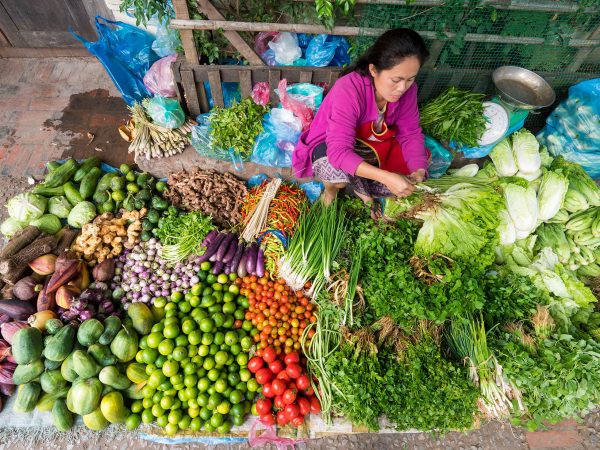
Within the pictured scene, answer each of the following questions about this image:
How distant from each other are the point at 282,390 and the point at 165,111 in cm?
297

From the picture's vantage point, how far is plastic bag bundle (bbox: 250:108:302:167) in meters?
3.52

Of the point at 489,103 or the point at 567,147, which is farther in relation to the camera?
the point at 567,147

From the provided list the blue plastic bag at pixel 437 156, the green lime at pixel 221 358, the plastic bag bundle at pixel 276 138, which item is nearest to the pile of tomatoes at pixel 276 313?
the green lime at pixel 221 358

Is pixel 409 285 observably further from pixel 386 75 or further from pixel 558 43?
pixel 558 43

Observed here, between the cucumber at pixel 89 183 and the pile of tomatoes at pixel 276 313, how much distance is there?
1.87 meters

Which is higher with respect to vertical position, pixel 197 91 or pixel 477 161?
pixel 197 91

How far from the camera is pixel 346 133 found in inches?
104

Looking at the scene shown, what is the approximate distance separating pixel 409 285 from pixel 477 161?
2.24 metres

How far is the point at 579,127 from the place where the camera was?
3.63 meters

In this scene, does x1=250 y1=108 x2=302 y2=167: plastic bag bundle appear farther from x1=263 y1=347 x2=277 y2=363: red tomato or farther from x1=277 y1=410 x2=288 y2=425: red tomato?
x1=277 y1=410 x2=288 y2=425: red tomato

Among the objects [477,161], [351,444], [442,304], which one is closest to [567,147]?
[477,161]

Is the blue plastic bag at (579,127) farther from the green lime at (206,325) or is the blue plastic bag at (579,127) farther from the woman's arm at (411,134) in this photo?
the green lime at (206,325)

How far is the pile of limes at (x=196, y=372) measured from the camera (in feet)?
8.12

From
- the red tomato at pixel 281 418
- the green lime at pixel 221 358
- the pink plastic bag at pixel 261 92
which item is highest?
the pink plastic bag at pixel 261 92
